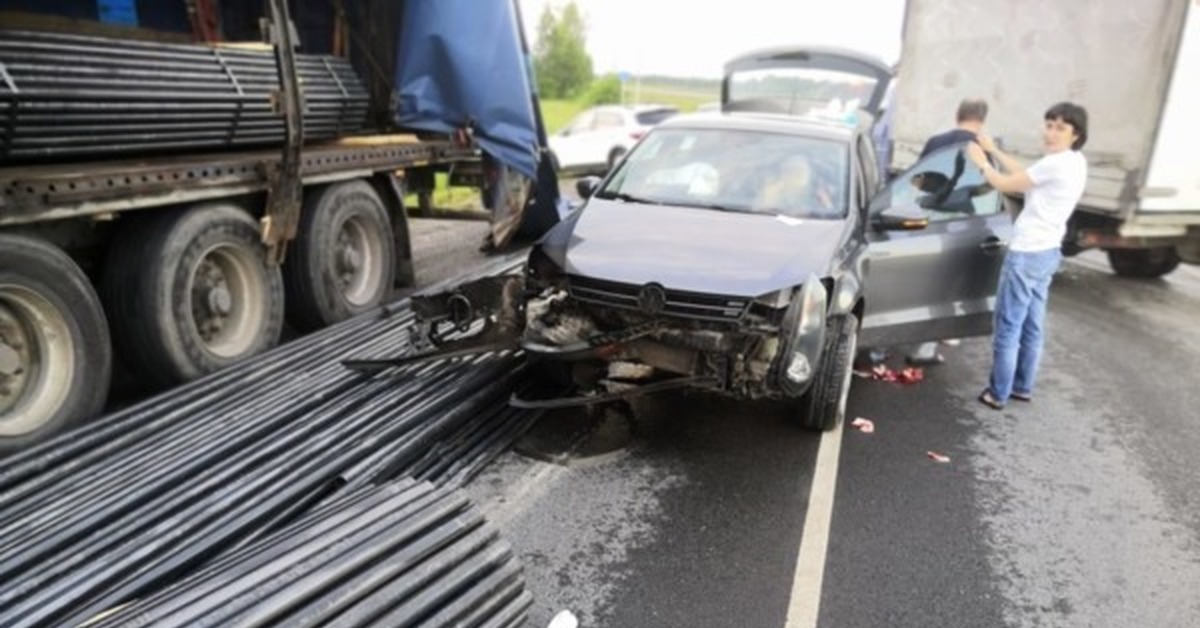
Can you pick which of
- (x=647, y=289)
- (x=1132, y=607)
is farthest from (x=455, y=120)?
(x=1132, y=607)

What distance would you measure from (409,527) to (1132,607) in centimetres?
273

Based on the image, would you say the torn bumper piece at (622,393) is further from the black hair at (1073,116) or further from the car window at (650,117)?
the car window at (650,117)

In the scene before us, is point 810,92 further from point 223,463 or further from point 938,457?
point 223,463

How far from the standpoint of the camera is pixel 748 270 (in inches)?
153

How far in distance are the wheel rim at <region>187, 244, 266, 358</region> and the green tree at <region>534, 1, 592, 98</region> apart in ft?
145

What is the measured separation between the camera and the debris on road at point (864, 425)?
4697 millimetres

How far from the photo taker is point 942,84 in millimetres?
9883

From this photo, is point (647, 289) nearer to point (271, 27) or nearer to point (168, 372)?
point (168, 372)

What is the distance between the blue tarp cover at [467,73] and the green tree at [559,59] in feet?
137

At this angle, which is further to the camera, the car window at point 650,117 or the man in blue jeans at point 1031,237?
the car window at point 650,117

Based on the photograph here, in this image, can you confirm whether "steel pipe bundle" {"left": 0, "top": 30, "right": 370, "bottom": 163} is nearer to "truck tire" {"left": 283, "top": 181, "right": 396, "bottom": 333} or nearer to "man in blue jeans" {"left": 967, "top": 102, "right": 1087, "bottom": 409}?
"truck tire" {"left": 283, "top": 181, "right": 396, "bottom": 333}

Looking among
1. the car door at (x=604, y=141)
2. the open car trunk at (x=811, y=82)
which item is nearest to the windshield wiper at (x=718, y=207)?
the open car trunk at (x=811, y=82)

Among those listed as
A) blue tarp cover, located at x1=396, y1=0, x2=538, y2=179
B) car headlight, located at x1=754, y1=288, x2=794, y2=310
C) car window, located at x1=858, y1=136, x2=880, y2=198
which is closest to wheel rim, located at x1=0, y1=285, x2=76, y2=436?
car headlight, located at x1=754, y1=288, x2=794, y2=310

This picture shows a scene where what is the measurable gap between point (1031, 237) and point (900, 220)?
2.67 feet
